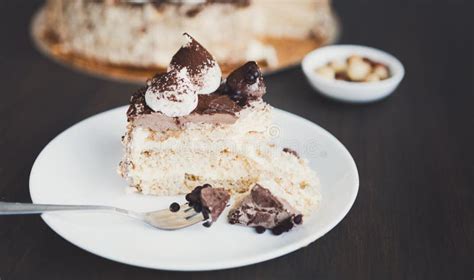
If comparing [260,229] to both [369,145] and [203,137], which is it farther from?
[369,145]

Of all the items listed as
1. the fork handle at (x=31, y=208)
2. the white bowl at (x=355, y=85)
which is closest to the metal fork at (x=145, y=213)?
the fork handle at (x=31, y=208)

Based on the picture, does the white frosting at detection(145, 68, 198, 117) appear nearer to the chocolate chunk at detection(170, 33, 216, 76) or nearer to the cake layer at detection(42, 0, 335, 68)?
→ the chocolate chunk at detection(170, 33, 216, 76)

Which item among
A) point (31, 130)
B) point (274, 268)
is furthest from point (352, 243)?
point (31, 130)

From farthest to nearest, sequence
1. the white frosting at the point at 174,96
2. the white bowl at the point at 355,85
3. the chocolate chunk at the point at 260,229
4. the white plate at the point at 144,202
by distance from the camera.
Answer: the white bowl at the point at 355,85, the white frosting at the point at 174,96, the chocolate chunk at the point at 260,229, the white plate at the point at 144,202

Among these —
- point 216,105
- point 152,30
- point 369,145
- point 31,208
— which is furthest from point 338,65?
point 31,208

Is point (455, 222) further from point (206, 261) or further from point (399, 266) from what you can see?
point (206, 261)

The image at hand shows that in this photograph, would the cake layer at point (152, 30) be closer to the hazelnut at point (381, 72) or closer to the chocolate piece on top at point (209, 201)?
the hazelnut at point (381, 72)
